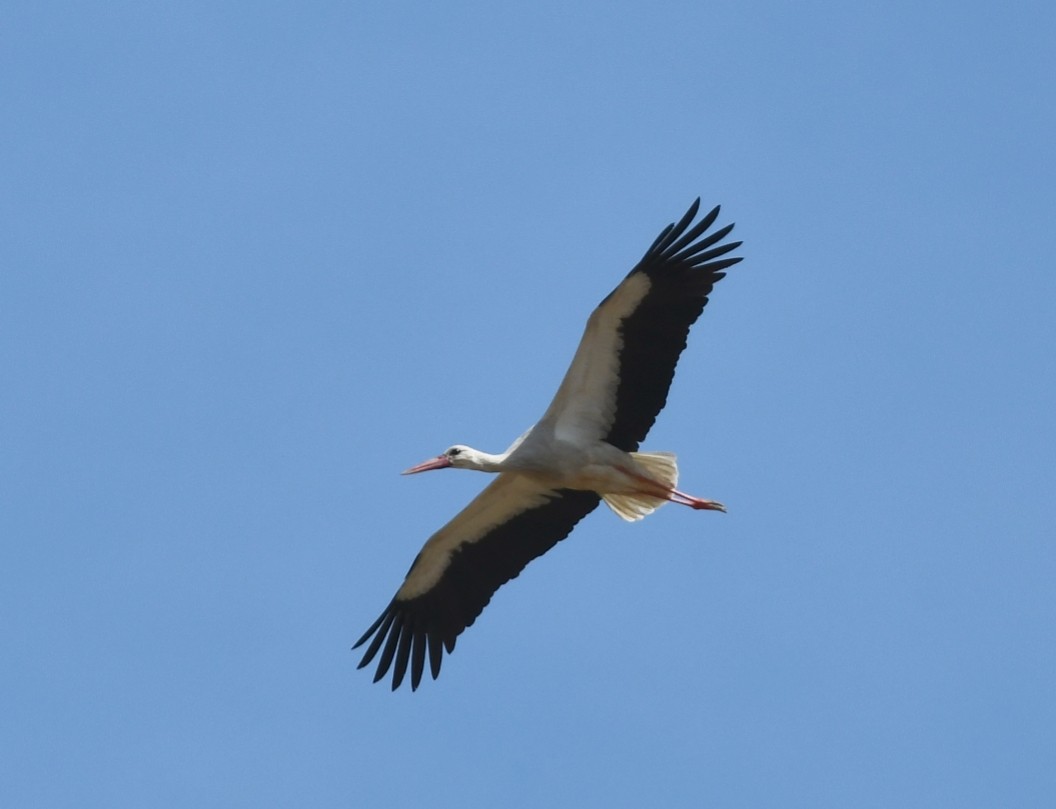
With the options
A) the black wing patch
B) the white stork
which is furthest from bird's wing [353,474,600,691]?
the black wing patch

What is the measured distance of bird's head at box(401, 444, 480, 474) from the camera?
45.4 ft

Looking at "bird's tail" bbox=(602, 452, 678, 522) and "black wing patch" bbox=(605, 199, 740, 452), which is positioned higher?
"black wing patch" bbox=(605, 199, 740, 452)

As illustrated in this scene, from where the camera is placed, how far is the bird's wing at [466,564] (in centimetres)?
1417

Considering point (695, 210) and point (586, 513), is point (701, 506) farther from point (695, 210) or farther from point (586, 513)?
point (695, 210)

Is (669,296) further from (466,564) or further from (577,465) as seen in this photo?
(466,564)

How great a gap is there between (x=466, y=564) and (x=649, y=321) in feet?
7.70

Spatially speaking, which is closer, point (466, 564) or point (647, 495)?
point (647, 495)

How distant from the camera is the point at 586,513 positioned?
1423 centimetres

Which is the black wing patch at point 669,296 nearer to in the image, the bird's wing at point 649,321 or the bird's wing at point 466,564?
the bird's wing at point 649,321

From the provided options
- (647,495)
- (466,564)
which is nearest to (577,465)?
(647,495)

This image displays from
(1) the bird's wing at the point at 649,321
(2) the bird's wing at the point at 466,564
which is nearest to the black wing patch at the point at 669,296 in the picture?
(1) the bird's wing at the point at 649,321

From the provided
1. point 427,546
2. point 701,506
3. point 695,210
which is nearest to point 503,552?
point 427,546

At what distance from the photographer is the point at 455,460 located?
13945 millimetres

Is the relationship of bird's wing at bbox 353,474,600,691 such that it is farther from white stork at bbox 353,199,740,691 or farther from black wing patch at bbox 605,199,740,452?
black wing patch at bbox 605,199,740,452
